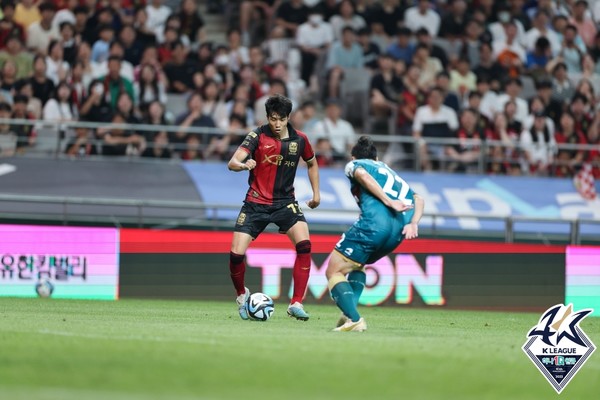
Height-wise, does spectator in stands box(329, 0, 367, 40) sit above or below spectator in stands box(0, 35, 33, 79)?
above

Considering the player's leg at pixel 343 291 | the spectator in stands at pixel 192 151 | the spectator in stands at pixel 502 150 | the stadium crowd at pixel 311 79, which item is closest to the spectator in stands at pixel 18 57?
the stadium crowd at pixel 311 79

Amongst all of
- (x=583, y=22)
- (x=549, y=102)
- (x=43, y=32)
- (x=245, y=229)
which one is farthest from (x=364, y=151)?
(x=583, y=22)

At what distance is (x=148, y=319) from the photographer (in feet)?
41.0

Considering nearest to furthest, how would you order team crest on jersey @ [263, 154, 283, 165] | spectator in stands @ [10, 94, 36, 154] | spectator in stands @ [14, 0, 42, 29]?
team crest on jersey @ [263, 154, 283, 165] → spectator in stands @ [10, 94, 36, 154] → spectator in stands @ [14, 0, 42, 29]

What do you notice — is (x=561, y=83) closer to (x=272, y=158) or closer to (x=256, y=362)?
(x=272, y=158)

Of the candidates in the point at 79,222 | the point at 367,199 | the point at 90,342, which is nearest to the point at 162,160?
the point at 79,222

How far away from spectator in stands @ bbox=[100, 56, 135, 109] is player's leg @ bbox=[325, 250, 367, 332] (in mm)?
9674

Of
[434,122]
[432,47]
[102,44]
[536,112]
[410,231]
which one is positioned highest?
[432,47]

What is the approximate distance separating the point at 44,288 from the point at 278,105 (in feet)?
20.8

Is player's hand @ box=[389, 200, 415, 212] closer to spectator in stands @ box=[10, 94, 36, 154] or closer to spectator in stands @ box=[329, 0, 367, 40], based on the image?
spectator in stands @ box=[10, 94, 36, 154]

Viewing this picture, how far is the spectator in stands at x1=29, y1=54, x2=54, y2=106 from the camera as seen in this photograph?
65.4 feet

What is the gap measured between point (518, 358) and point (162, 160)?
1138 cm

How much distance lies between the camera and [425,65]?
950 inches

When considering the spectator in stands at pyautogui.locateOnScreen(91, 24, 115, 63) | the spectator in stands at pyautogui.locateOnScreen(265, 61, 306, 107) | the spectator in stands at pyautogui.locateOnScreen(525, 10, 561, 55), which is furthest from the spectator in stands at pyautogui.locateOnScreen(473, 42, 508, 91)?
the spectator in stands at pyautogui.locateOnScreen(91, 24, 115, 63)
